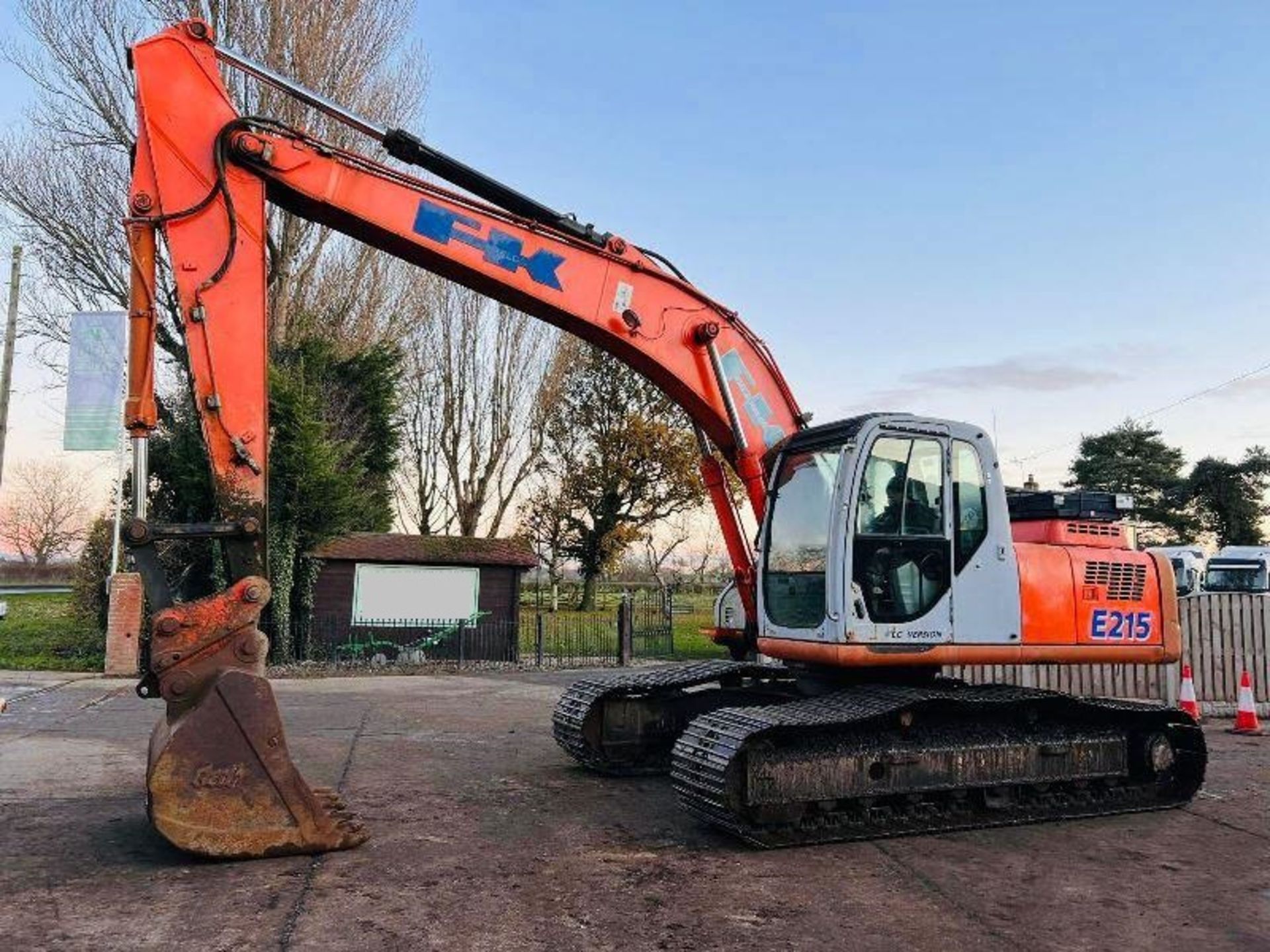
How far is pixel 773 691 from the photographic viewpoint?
288 inches

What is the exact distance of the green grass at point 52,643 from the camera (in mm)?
16094

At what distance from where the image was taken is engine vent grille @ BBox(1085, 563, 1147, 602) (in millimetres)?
6633

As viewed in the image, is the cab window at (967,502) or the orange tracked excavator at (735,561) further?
the cab window at (967,502)

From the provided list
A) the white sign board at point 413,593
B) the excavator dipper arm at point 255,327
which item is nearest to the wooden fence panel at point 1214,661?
the excavator dipper arm at point 255,327

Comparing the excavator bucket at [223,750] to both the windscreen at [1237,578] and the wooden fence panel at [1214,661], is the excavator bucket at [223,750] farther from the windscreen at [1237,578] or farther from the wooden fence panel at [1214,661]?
the windscreen at [1237,578]

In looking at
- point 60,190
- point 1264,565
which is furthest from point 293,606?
point 1264,565

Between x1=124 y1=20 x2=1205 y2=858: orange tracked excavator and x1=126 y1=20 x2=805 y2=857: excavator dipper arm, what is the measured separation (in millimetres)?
15

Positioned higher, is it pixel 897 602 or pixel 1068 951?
pixel 897 602

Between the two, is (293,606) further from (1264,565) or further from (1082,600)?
(1264,565)

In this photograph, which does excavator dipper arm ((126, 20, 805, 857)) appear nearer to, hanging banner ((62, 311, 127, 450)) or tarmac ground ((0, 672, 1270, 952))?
tarmac ground ((0, 672, 1270, 952))

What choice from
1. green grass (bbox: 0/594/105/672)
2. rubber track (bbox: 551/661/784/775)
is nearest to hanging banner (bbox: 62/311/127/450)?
green grass (bbox: 0/594/105/672)

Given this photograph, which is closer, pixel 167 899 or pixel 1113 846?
pixel 167 899

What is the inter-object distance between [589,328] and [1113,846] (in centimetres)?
442

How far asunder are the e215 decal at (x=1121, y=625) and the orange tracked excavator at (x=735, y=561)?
17 millimetres
